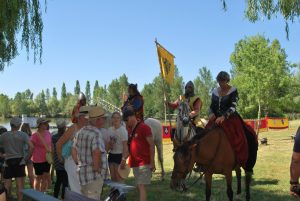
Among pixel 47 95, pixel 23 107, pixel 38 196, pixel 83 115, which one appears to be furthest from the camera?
pixel 47 95

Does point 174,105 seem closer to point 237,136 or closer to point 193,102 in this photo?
point 193,102

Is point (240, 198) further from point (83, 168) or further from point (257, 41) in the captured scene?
point (257, 41)

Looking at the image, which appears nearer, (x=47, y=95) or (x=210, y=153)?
(x=210, y=153)

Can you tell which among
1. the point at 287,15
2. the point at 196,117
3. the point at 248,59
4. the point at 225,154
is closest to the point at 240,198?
the point at 225,154

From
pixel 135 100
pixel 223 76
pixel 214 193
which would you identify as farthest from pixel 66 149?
pixel 214 193

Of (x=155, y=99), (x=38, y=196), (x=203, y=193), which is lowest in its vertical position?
(x=203, y=193)

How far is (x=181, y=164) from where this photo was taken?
→ 6.76 meters

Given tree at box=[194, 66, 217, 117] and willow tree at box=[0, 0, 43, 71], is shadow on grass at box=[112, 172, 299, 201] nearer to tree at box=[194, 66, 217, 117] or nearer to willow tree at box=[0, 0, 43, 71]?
willow tree at box=[0, 0, 43, 71]

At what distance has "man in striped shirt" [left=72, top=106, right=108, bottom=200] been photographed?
532 centimetres

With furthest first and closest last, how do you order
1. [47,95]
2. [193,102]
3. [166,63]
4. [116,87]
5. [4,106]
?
[47,95]
[4,106]
[116,87]
[166,63]
[193,102]

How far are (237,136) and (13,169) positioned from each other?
4490mm

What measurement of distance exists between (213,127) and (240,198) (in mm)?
1836

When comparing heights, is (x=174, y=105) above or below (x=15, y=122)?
above

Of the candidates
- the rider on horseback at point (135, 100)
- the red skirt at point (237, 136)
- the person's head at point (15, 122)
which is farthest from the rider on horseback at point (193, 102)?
the person's head at point (15, 122)
